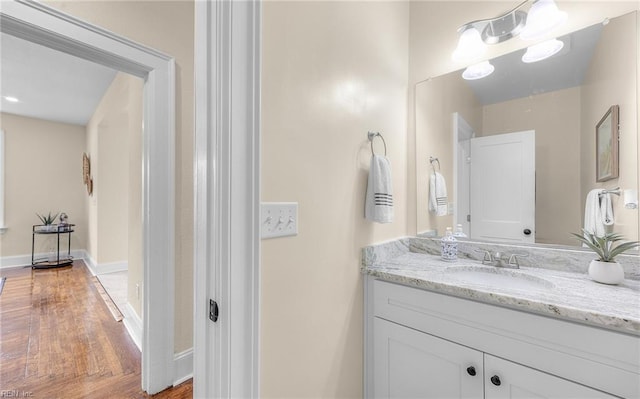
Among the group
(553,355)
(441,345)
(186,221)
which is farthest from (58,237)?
(553,355)

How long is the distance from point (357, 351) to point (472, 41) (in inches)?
65.8

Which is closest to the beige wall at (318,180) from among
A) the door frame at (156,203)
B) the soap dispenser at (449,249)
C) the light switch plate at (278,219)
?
the light switch plate at (278,219)

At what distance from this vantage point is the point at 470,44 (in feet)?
4.71

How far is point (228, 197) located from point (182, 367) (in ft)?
5.17

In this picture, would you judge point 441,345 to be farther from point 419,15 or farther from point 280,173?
point 419,15

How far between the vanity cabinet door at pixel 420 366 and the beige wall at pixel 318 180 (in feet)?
0.35

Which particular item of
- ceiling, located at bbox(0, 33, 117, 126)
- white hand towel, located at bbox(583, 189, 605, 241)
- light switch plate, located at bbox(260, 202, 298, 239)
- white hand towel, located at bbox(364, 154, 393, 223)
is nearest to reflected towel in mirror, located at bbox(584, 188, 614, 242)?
white hand towel, located at bbox(583, 189, 605, 241)

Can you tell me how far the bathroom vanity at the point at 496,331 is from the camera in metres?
0.76

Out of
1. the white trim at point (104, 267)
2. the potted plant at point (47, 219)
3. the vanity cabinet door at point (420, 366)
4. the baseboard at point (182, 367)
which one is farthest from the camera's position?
the potted plant at point (47, 219)

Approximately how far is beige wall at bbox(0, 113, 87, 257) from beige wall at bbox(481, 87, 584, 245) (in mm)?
6437

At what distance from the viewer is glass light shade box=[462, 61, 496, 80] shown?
4.66 ft

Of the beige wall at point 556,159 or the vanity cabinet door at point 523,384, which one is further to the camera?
the beige wall at point 556,159

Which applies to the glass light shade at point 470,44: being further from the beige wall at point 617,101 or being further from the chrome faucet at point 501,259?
the chrome faucet at point 501,259

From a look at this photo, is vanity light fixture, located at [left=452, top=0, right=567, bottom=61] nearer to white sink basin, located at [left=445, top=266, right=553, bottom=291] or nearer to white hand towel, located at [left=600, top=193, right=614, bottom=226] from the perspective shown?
white hand towel, located at [left=600, top=193, right=614, bottom=226]
